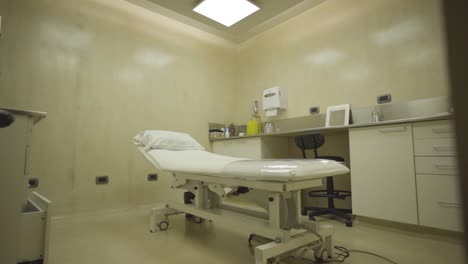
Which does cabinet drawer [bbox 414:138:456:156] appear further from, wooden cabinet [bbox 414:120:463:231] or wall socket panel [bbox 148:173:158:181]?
wall socket panel [bbox 148:173:158:181]

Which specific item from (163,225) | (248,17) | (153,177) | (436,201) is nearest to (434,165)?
(436,201)

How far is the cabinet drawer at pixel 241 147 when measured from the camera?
300cm

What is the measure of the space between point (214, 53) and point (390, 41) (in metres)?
2.43

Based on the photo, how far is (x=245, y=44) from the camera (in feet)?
13.8

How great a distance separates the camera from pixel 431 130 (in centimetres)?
175

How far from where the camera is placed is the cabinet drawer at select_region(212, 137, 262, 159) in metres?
3.00

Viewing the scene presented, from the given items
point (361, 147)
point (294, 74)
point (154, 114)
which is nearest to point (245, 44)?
point (294, 74)

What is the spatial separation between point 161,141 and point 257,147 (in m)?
1.24

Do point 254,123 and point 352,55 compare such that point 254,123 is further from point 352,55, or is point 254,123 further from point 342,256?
point 342,256

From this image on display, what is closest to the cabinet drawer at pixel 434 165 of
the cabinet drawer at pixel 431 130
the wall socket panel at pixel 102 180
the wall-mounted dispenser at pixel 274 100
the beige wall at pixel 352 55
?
the cabinet drawer at pixel 431 130

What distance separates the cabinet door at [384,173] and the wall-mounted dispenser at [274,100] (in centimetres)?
134

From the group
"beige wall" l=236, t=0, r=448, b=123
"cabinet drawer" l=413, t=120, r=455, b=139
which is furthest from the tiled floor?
"beige wall" l=236, t=0, r=448, b=123

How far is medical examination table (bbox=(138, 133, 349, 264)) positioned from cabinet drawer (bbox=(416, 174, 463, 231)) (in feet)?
2.70

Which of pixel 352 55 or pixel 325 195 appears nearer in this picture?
pixel 325 195
